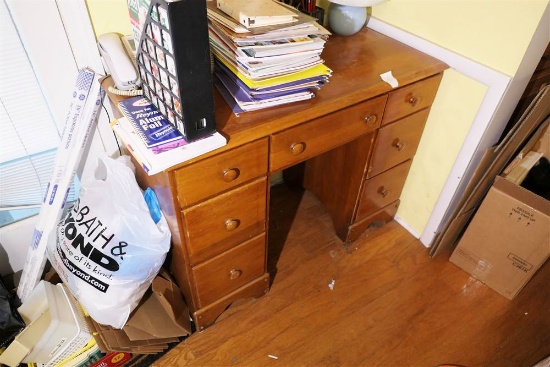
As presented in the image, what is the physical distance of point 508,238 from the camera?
142cm

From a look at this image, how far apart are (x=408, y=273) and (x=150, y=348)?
1009mm

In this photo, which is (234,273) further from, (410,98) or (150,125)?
(410,98)

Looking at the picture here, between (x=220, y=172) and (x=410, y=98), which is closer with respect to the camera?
(x=220, y=172)

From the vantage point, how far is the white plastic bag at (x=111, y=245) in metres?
1.08

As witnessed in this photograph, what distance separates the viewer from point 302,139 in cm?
110

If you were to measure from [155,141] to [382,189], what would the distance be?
0.99 m

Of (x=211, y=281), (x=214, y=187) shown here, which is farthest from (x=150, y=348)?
(x=214, y=187)

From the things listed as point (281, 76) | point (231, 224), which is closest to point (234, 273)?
point (231, 224)

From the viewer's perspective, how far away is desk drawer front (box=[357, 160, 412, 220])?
1.51 meters

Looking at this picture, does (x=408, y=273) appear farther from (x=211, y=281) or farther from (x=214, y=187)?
(x=214, y=187)

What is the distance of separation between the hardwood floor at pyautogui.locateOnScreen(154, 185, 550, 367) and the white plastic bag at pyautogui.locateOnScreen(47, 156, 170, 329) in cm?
33

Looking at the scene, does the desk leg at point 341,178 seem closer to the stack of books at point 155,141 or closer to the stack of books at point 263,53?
the stack of books at point 263,53

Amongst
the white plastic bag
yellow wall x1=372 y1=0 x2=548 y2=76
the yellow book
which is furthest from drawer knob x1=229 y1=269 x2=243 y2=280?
yellow wall x1=372 y1=0 x2=548 y2=76

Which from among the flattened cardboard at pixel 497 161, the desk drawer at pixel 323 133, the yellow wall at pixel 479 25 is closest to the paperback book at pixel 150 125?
the desk drawer at pixel 323 133
